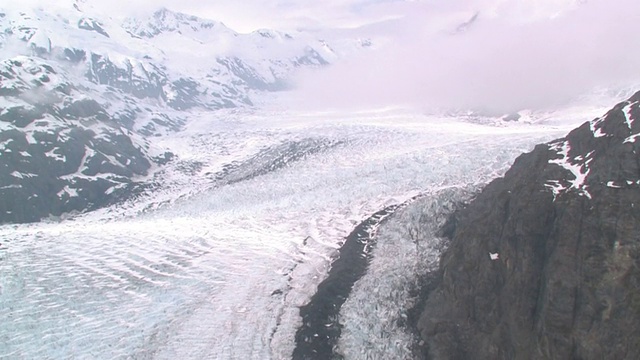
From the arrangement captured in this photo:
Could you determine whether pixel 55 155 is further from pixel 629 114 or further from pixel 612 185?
pixel 612 185

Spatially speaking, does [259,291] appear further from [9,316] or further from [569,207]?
[569,207]

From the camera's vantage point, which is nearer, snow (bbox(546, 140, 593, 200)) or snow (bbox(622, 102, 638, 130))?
snow (bbox(546, 140, 593, 200))

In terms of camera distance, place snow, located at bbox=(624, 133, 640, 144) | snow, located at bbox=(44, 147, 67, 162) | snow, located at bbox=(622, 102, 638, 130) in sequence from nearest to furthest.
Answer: snow, located at bbox=(624, 133, 640, 144), snow, located at bbox=(622, 102, 638, 130), snow, located at bbox=(44, 147, 67, 162)

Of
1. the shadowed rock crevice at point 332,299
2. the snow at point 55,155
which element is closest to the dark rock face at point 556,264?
the shadowed rock crevice at point 332,299

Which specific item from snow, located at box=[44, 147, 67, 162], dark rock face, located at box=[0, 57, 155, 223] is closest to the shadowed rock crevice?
dark rock face, located at box=[0, 57, 155, 223]

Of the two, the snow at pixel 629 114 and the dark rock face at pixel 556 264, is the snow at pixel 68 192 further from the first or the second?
the snow at pixel 629 114

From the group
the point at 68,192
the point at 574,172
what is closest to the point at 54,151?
the point at 68,192

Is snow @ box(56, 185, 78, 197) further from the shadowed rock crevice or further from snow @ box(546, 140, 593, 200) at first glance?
snow @ box(546, 140, 593, 200)
